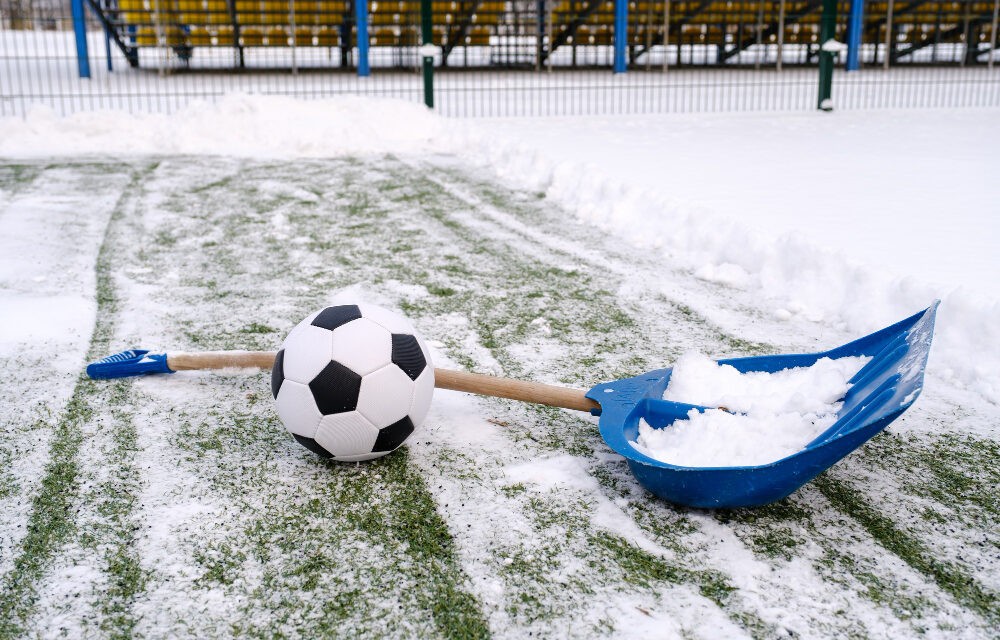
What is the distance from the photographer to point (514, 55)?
18.8 meters

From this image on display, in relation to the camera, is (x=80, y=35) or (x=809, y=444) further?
(x=80, y=35)

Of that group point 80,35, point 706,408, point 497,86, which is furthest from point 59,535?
point 80,35

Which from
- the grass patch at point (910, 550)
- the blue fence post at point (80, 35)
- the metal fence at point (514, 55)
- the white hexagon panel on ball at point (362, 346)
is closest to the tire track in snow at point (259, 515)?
the white hexagon panel on ball at point (362, 346)

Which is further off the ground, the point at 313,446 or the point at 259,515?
the point at 313,446

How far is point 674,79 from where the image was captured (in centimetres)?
1769

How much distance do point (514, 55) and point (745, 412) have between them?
1743cm

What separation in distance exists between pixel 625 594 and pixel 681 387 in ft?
3.00

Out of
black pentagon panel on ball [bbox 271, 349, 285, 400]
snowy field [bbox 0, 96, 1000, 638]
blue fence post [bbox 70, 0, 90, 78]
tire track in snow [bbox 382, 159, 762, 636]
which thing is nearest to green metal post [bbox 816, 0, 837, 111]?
snowy field [bbox 0, 96, 1000, 638]

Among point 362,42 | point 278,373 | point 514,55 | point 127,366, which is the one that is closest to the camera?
point 278,373

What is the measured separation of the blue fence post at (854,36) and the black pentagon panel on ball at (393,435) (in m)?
16.5

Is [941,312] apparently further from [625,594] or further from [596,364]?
[625,594]

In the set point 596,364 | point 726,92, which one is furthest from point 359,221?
point 726,92

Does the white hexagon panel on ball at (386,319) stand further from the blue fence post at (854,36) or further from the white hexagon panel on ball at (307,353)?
the blue fence post at (854,36)

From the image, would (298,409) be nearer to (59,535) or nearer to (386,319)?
(386,319)
